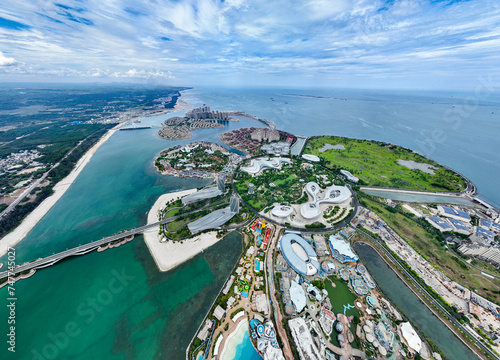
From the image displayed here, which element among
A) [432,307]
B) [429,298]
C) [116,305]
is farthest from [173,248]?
[429,298]

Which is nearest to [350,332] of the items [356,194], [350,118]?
[356,194]

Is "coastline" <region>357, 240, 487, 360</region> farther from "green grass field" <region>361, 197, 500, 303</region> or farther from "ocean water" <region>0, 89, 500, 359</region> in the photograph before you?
"ocean water" <region>0, 89, 500, 359</region>

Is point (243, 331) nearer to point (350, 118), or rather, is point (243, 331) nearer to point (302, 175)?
point (302, 175)

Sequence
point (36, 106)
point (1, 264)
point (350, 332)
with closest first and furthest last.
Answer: point (350, 332) < point (1, 264) < point (36, 106)

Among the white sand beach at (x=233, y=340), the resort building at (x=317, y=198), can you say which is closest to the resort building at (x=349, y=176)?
the resort building at (x=317, y=198)

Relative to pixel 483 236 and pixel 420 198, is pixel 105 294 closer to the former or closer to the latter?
pixel 483 236

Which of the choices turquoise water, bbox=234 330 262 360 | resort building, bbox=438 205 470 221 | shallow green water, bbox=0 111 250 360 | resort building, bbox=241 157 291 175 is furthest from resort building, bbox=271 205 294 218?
resort building, bbox=438 205 470 221

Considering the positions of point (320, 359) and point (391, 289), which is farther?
point (391, 289)
